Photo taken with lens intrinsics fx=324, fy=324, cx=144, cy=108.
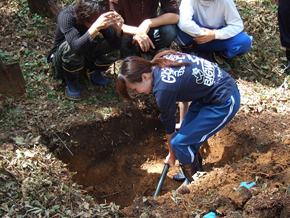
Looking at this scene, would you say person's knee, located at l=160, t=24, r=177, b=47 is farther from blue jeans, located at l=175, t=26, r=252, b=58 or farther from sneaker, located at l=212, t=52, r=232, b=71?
sneaker, located at l=212, t=52, r=232, b=71

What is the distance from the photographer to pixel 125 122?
373 cm

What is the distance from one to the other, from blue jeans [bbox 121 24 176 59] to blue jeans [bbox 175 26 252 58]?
0.52 ft

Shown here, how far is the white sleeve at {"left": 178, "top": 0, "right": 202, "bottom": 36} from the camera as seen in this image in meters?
3.80

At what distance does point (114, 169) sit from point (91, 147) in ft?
1.30

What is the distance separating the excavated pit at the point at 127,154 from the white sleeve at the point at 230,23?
1.04m

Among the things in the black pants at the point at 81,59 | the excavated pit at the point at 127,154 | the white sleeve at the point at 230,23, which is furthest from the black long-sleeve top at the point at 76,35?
the white sleeve at the point at 230,23

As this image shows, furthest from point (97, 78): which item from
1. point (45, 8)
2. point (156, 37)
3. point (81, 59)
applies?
point (45, 8)

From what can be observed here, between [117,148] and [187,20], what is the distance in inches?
67.4

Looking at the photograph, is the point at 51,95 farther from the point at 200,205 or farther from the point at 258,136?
the point at 258,136

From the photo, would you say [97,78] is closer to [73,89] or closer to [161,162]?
[73,89]

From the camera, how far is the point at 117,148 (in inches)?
149

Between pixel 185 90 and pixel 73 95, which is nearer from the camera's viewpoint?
pixel 185 90

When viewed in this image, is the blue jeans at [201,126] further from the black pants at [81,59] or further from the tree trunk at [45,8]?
the tree trunk at [45,8]

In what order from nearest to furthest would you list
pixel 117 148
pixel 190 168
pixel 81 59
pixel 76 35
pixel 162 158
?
pixel 190 168 → pixel 76 35 → pixel 81 59 → pixel 117 148 → pixel 162 158
